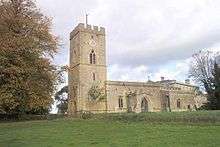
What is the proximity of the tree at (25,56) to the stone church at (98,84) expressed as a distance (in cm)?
2757

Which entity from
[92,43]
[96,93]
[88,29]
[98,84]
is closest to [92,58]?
[92,43]

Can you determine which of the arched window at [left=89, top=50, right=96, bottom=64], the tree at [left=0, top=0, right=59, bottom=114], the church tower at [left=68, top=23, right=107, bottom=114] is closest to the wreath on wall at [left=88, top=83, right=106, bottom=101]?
the church tower at [left=68, top=23, right=107, bottom=114]

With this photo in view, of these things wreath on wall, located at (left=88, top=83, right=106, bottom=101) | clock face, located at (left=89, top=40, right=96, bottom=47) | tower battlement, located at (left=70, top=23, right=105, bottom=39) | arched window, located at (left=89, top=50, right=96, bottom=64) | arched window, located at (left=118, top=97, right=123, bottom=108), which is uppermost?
tower battlement, located at (left=70, top=23, right=105, bottom=39)

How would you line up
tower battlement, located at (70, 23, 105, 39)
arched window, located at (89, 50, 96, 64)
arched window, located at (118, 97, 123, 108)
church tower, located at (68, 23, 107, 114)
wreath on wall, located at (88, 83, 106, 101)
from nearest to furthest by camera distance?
church tower, located at (68, 23, 107, 114)
wreath on wall, located at (88, 83, 106, 101)
tower battlement, located at (70, 23, 105, 39)
arched window, located at (89, 50, 96, 64)
arched window, located at (118, 97, 123, 108)

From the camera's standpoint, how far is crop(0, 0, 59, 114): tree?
2847 cm

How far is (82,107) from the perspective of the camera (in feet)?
201

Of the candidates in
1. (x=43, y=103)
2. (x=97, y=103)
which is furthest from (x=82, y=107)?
(x=43, y=103)

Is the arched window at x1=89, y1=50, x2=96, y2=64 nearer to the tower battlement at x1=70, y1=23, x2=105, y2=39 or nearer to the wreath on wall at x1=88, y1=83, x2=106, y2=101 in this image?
the tower battlement at x1=70, y1=23, x2=105, y2=39

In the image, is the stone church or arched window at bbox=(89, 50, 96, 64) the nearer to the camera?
the stone church

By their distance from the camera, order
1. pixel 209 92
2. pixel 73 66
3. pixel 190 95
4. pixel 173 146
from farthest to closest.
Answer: pixel 190 95, pixel 73 66, pixel 209 92, pixel 173 146

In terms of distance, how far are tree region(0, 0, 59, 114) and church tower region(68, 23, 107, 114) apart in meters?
28.4

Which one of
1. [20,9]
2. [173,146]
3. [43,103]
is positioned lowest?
[173,146]

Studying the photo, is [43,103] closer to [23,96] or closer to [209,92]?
[23,96]

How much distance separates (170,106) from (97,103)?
17014 mm
